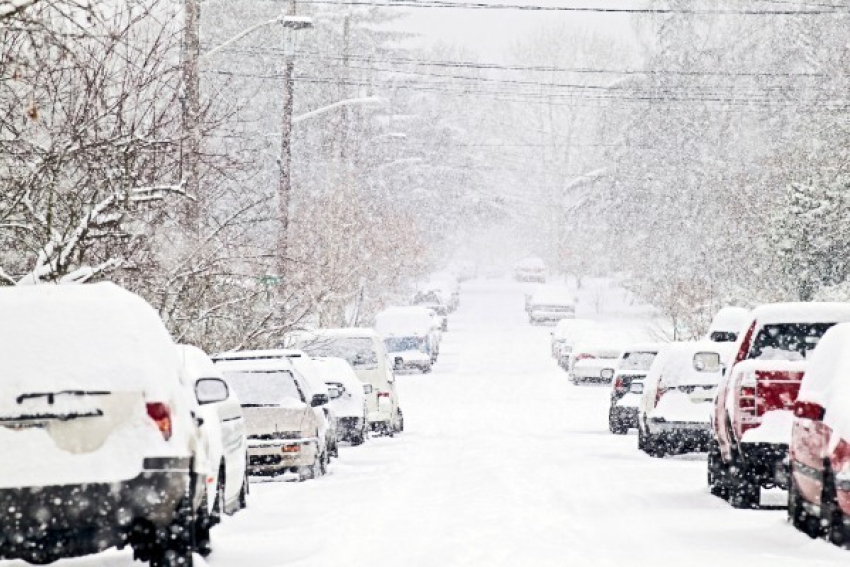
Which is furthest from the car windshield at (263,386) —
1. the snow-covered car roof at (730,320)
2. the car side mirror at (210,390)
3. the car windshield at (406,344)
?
the car windshield at (406,344)

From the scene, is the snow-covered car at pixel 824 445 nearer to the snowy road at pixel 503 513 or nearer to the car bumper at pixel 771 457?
the snowy road at pixel 503 513

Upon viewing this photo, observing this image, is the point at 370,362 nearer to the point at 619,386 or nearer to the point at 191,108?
the point at 619,386

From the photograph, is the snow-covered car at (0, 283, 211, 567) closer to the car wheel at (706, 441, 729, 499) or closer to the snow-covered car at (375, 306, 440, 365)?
the car wheel at (706, 441, 729, 499)

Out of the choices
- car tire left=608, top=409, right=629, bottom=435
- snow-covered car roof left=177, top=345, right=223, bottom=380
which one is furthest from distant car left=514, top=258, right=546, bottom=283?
snow-covered car roof left=177, top=345, right=223, bottom=380

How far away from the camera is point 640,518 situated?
1534 cm

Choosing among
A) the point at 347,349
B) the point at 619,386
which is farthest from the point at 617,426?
the point at 347,349

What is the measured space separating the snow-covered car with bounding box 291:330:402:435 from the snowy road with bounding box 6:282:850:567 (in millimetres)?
532

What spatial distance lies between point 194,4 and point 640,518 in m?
11.2

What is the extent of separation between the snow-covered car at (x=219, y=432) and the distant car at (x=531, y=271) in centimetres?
10036

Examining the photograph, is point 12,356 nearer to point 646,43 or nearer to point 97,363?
point 97,363

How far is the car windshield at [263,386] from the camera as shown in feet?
64.4

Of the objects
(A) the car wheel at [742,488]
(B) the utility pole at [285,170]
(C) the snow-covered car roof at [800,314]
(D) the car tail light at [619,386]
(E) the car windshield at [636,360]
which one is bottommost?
(D) the car tail light at [619,386]

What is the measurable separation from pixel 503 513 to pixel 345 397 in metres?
11.6

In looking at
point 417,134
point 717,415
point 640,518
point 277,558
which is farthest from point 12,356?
point 417,134
